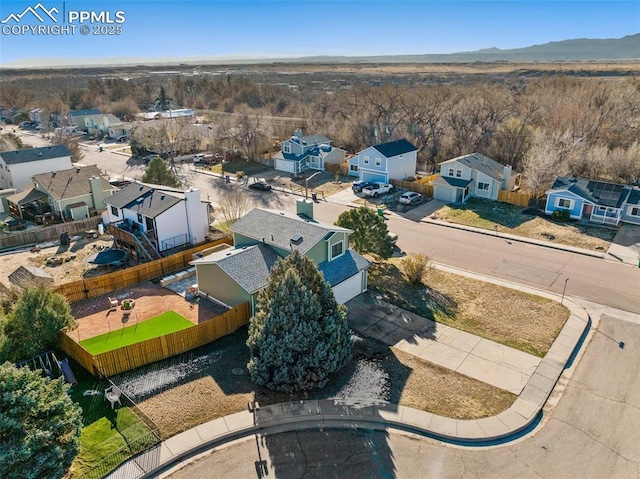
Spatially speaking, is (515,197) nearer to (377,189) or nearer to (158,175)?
(377,189)

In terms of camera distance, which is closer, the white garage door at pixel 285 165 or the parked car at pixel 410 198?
the parked car at pixel 410 198

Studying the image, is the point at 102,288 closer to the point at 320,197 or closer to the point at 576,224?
the point at 320,197

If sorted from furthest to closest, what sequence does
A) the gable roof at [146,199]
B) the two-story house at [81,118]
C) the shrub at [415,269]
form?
the two-story house at [81,118]
the gable roof at [146,199]
the shrub at [415,269]

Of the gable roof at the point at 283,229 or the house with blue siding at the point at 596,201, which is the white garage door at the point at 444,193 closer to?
the house with blue siding at the point at 596,201

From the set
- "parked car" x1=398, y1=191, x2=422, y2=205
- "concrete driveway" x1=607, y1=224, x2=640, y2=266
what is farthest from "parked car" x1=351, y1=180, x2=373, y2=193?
"concrete driveway" x1=607, y1=224, x2=640, y2=266

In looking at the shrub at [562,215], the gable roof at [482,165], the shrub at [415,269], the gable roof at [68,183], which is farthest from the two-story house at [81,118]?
the shrub at [562,215]

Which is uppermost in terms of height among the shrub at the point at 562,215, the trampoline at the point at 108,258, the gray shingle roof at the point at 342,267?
the gray shingle roof at the point at 342,267

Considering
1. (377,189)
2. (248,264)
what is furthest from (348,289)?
(377,189)

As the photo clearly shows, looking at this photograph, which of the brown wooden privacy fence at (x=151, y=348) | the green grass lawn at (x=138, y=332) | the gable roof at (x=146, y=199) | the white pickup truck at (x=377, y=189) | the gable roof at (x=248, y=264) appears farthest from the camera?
the white pickup truck at (x=377, y=189)
